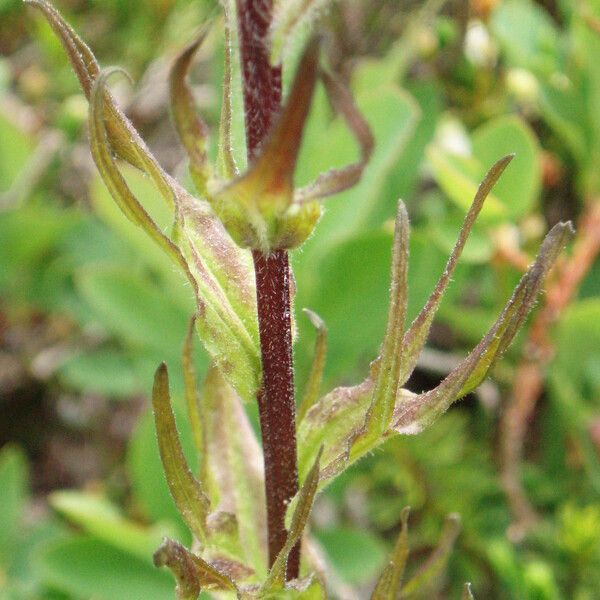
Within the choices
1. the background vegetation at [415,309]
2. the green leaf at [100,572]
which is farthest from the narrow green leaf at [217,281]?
the green leaf at [100,572]

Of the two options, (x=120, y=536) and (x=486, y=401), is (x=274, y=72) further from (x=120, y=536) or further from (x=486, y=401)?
(x=486, y=401)

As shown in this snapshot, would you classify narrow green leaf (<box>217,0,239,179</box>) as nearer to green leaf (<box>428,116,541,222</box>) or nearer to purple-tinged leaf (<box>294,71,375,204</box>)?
purple-tinged leaf (<box>294,71,375,204</box>)

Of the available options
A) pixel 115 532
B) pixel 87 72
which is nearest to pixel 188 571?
pixel 87 72

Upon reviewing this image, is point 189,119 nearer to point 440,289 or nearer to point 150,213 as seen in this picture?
point 440,289

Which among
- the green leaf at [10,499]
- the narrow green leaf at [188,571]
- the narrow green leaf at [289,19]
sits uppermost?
the narrow green leaf at [289,19]

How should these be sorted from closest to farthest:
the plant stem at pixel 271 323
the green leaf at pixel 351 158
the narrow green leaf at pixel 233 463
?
the plant stem at pixel 271 323 < the narrow green leaf at pixel 233 463 < the green leaf at pixel 351 158

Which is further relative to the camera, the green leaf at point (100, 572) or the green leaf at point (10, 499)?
the green leaf at point (10, 499)

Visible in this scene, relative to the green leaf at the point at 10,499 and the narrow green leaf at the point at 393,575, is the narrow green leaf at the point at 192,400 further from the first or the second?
the green leaf at the point at 10,499

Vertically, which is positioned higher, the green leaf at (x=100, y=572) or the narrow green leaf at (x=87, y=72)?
the narrow green leaf at (x=87, y=72)

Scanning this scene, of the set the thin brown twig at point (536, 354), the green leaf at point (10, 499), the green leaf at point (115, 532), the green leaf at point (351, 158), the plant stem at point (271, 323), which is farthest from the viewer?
the green leaf at point (10, 499)
